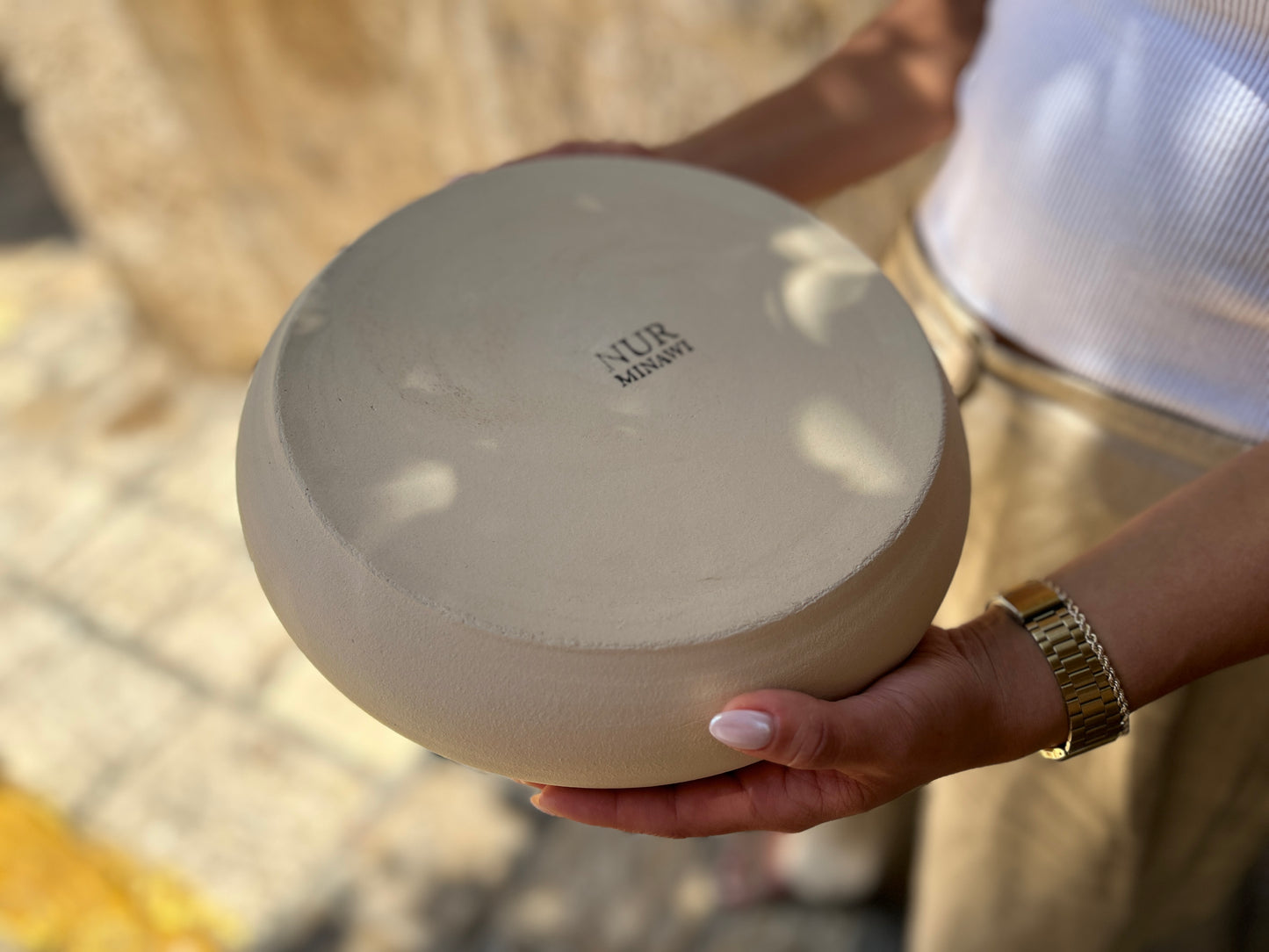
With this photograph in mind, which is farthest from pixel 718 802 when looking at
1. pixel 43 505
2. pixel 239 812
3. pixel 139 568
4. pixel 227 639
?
pixel 43 505

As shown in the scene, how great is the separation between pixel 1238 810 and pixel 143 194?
8.07 feet

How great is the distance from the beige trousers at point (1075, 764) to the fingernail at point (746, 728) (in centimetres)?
28

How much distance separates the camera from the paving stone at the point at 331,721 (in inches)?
76.7

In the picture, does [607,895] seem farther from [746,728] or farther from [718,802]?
[746,728]

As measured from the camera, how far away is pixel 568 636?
59 cm

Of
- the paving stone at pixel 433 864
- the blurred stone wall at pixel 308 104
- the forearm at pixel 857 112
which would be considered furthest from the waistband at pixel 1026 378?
the paving stone at pixel 433 864

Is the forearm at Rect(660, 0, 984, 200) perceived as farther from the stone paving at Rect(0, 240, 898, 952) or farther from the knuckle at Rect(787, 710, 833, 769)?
the stone paving at Rect(0, 240, 898, 952)

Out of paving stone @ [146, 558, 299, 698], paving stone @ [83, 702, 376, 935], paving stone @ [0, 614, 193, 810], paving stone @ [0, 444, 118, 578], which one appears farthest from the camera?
paving stone @ [0, 444, 118, 578]

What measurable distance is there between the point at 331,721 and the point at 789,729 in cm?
159

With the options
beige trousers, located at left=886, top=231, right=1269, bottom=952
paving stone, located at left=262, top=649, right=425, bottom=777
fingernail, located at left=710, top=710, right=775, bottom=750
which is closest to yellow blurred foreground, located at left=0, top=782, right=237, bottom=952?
paving stone, located at left=262, top=649, right=425, bottom=777

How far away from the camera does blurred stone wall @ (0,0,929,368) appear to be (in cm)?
165

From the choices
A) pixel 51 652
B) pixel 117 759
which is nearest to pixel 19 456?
pixel 51 652

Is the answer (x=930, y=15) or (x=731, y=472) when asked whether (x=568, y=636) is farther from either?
(x=930, y=15)

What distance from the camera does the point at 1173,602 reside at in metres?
0.73
